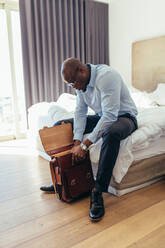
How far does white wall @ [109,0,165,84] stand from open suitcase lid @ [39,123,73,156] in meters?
2.52

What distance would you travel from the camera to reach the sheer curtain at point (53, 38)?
12.1ft

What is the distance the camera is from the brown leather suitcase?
1.64 metres

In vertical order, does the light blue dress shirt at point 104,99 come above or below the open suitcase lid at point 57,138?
above

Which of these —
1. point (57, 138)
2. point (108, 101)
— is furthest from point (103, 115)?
point (57, 138)

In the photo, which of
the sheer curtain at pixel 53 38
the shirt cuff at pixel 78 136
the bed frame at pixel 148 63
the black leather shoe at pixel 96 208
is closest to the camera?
the black leather shoe at pixel 96 208

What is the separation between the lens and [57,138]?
176cm

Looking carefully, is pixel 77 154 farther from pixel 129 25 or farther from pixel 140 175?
pixel 129 25

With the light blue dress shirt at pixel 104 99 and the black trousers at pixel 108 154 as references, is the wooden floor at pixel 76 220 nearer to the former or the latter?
the black trousers at pixel 108 154

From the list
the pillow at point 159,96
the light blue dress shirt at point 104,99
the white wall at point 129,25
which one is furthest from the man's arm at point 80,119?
the white wall at point 129,25

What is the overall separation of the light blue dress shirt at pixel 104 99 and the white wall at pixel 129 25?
2229 millimetres

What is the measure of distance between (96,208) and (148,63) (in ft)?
9.26

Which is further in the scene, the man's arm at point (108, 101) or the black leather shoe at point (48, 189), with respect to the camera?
the black leather shoe at point (48, 189)

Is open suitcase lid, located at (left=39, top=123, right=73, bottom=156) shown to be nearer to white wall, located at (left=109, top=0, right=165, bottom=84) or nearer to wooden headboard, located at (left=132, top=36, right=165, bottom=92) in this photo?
wooden headboard, located at (left=132, top=36, right=165, bottom=92)

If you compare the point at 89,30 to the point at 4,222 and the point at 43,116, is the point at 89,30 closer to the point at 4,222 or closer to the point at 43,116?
the point at 43,116
